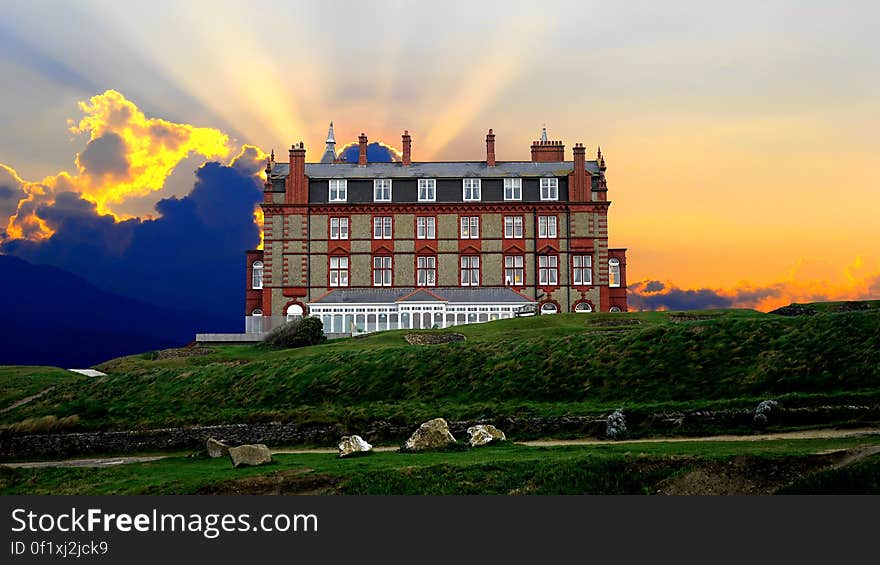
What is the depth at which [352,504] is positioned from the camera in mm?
20531

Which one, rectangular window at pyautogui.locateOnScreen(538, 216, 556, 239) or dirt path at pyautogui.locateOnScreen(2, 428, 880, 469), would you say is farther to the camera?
rectangular window at pyautogui.locateOnScreen(538, 216, 556, 239)

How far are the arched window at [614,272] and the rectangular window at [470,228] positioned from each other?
14.1 meters

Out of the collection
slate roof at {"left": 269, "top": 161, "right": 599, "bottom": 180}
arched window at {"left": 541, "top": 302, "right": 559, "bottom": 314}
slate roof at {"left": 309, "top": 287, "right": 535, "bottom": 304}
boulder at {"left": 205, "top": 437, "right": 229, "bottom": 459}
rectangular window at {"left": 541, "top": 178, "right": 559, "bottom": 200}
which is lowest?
boulder at {"left": 205, "top": 437, "right": 229, "bottom": 459}

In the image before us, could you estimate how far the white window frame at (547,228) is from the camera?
89312mm

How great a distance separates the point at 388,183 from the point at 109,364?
35.2m

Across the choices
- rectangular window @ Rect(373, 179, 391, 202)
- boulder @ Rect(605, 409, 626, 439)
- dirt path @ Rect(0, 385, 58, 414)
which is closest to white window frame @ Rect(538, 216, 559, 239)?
rectangular window @ Rect(373, 179, 391, 202)

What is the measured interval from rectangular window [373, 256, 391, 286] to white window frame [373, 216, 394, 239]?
2275mm

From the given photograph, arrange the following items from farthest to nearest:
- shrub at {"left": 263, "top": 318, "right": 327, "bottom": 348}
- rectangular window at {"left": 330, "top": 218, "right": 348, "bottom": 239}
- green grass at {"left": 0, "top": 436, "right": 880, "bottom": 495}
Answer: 1. rectangular window at {"left": 330, "top": 218, "right": 348, "bottom": 239}
2. shrub at {"left": 263, "top": 318, "right": 327, "bottom": 348}
3. green grass at {"left": 0, "top": 436, "right": 880, "bottom": 495}

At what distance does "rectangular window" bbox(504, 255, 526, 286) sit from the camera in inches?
3489

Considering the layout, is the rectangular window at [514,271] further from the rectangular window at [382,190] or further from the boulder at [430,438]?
the boulder at [430,438]

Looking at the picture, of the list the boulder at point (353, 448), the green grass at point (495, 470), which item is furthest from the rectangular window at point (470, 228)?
the green grass at point (495, 470)

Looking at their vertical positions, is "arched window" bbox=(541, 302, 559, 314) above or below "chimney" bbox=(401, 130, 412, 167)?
below

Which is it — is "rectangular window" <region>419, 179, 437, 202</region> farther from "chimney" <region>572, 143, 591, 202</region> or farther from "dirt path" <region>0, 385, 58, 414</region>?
"dirt path" <region>0, 385, 58, 414</region>

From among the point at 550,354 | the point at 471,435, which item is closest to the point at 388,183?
the point at 550,354
